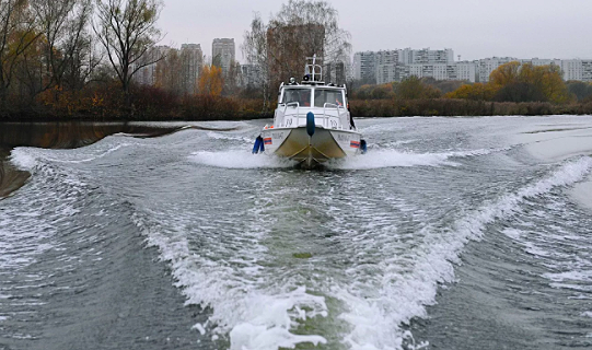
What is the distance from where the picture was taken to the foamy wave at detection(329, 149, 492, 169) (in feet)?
52.4

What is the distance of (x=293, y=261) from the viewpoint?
640 centimetres

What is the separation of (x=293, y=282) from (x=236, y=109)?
46.7 metres

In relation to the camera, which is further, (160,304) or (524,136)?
(524,136)

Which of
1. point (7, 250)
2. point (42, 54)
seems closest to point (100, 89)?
point (42, 54)

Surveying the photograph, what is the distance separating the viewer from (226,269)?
20.0 feet

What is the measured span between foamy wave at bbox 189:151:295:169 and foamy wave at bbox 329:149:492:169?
1.71m

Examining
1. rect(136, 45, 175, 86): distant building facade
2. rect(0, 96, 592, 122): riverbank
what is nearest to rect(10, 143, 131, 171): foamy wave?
rect(0, 96, 592, 122): riverbank

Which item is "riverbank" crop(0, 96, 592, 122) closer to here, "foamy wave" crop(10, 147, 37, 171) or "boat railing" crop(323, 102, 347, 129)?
"foamy wave" crop(10, 147, 37, 171)

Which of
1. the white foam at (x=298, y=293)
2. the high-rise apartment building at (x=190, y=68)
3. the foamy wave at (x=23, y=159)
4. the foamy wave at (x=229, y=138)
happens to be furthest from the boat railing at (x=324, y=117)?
the high-rise apartment building at (x=190, y=68)

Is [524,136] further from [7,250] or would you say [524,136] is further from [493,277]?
[7,250]

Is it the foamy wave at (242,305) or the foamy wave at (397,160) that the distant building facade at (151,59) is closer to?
the foamy wave at (397,160)

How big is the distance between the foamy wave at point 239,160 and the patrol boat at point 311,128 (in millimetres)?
270

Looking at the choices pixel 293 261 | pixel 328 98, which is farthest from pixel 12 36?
pixel 293 261

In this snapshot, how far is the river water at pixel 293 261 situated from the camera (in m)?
4.76
